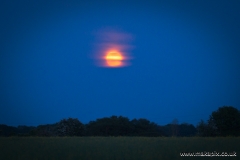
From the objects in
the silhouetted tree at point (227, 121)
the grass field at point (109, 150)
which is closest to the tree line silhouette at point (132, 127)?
the silhouetted tree at point (227, 121)

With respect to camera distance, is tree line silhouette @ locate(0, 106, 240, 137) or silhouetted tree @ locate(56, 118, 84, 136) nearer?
tree line silhouette @ locate(0, 106, 240, 137)

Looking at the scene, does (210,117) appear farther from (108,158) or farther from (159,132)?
(108,158)

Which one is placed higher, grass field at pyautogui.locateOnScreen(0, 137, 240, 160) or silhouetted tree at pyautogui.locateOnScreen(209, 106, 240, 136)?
silhouetted tree at pyautogui.locateOnScreen(209, 106, 240, 136)

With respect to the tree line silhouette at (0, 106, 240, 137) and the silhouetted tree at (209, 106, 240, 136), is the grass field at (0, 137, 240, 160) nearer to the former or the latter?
the tree line silhouette at (0, 106, 240, 137)

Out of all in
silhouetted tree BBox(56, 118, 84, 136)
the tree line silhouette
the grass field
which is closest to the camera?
the grass field

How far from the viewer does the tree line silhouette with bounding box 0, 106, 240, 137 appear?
151 feet

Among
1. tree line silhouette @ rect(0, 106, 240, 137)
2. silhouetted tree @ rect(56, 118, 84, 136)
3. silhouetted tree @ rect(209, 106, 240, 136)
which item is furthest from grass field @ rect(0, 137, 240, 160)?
silhouetted tree @ rect(56, 118, 84, 136)

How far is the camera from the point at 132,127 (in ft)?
195

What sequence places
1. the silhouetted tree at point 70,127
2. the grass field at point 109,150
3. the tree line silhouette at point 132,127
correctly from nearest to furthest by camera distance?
the grass field at point 109,150
the tree line silhouette at point 132,127
the silhouetted tree at point 70,127

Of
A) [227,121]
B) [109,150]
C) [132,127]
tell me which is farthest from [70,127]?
[109,150]

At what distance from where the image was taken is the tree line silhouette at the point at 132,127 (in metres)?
45.9

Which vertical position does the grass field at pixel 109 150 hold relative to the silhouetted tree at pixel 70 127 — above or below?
below

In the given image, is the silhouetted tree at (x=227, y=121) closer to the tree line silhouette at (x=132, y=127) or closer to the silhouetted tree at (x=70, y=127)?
the tree line silhouette at (x=132, y=127)

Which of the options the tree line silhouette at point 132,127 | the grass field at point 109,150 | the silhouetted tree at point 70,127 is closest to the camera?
the grass field at point 109,150
